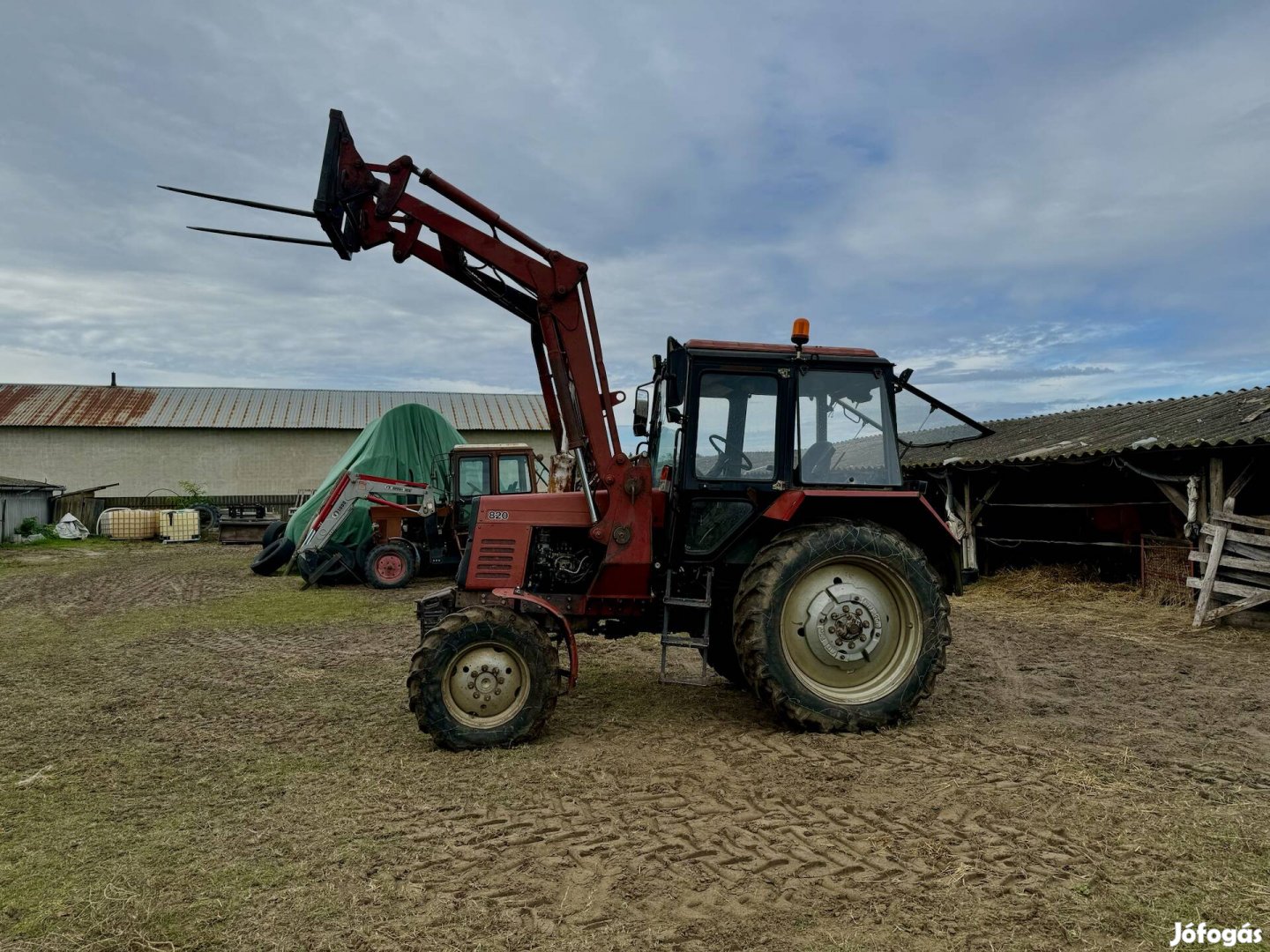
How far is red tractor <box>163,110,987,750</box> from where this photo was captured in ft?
17.7

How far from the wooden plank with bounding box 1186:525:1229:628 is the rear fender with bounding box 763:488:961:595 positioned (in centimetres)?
547

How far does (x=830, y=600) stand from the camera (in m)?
A: 5.47

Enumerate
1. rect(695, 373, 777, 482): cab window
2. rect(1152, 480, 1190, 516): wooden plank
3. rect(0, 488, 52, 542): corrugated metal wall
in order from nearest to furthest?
rect(695, 373, 777, 482): cab window < rect(1152, 480, 1190, 516): wooden plank < rect(0, 488, 52, 542): corrugated metal wall

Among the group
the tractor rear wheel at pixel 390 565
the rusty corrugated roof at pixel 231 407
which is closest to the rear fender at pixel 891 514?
the tractor rear wheel at pixel 390 565

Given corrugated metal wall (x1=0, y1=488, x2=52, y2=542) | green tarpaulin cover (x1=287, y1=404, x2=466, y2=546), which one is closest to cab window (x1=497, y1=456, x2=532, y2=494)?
green tarpaulin cover (x1=287, y1=404, x2=466, y2=546)

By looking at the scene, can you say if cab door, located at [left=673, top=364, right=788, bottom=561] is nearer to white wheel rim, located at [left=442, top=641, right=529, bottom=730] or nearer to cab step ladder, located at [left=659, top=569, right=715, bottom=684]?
cab step ladder, located at [left=659, top=569, right=715, bottom=684]

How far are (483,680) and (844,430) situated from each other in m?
2.84

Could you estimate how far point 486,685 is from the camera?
5.07m

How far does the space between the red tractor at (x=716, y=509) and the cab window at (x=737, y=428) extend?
1cm

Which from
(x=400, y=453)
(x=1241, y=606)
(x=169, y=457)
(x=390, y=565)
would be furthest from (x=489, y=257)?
(x=169, y=457)

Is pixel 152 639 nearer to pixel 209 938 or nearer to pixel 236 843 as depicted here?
pixel 236 843

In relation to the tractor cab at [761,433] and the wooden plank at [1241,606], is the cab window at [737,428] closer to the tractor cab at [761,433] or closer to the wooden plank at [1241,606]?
the tractor cab at [761,433]

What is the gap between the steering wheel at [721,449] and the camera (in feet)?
18.3

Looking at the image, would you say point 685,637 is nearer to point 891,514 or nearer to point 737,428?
point 737,428
